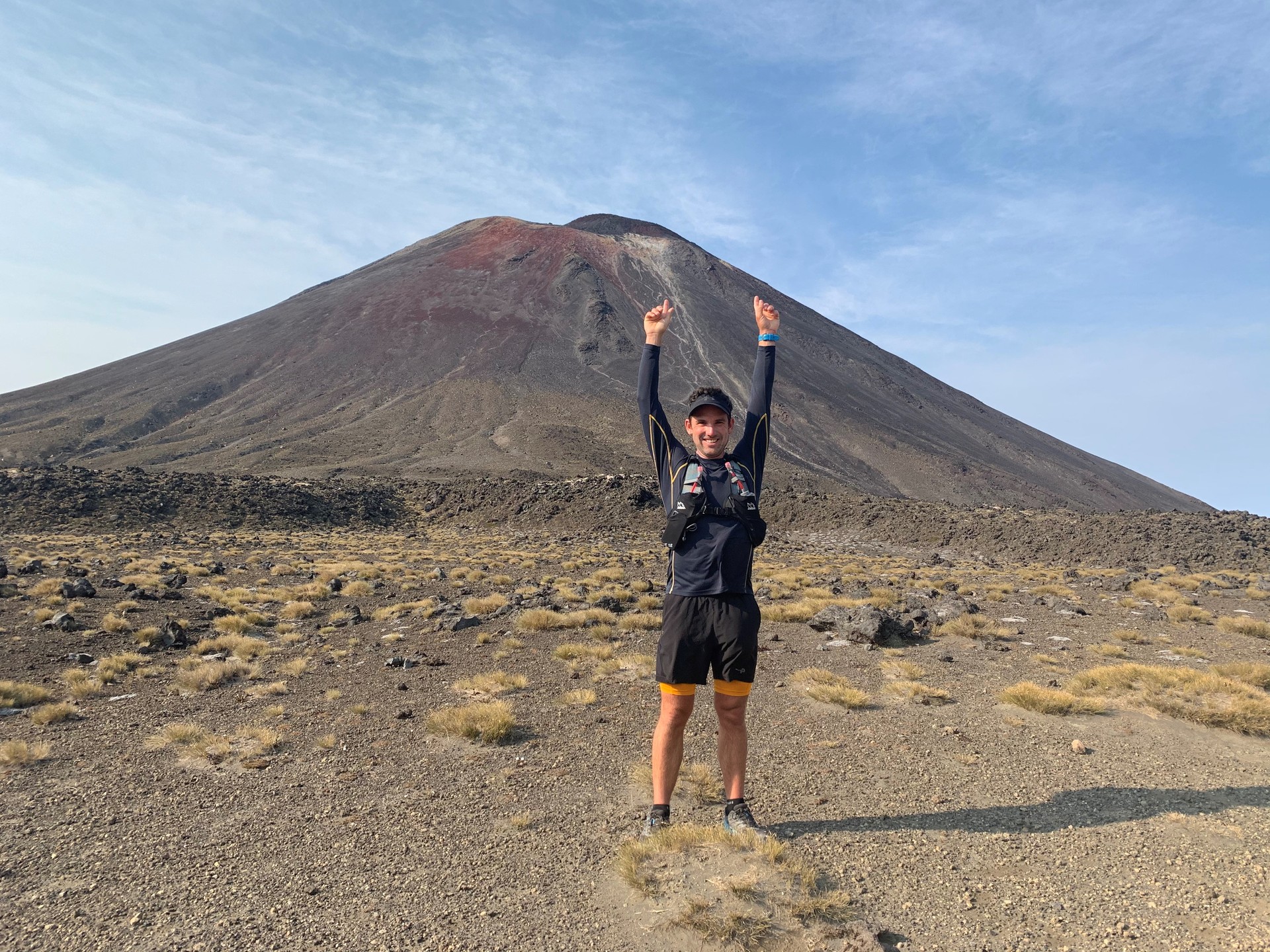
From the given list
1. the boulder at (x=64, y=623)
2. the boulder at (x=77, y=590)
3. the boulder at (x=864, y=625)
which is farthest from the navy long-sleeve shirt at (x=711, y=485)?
the boulder at (x=77, y=590)

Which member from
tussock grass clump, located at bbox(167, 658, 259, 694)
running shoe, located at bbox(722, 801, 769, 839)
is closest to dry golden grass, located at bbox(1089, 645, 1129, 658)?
running shoe, located at bbox(722, 801, 769, 839)

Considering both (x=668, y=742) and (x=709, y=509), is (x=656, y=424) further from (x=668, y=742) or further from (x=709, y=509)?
(x=668, y=742)

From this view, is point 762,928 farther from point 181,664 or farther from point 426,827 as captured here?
point 181,664

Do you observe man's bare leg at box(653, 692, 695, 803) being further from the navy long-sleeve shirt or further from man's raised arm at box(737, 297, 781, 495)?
man's raised arm at box(737, 297, 781, 495)

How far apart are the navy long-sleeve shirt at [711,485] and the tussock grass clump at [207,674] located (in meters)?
5.83

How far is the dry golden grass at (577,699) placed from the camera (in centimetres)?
610

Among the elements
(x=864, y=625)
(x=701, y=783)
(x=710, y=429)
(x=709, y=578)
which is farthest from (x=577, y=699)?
(x=864, y=625)

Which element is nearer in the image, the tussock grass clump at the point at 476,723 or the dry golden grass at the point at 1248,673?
the tussock grass clump at the point at 476,723

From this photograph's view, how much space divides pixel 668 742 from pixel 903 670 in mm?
4386

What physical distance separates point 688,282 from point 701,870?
102 metres

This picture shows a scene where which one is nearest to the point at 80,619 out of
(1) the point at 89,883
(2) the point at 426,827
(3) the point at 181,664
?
(3) the point at 181,664

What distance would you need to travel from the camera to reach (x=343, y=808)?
405 cm

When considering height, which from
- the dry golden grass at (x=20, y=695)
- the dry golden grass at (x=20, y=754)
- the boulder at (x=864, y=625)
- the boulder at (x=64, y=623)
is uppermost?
the boulder at (x=864, y=625)

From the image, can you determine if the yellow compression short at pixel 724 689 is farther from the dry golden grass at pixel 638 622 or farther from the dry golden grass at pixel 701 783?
the dry golden grass at pixel 638 622
